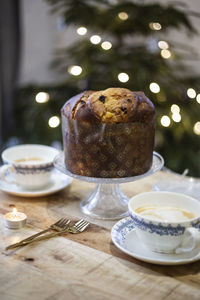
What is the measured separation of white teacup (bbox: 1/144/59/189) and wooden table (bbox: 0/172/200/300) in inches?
9.0

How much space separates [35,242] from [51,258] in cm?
10

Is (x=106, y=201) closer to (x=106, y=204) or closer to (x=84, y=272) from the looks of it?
(x=106, y=204)

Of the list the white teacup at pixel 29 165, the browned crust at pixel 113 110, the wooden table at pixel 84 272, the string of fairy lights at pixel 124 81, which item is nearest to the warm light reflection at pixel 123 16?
the string of fairy lights at pixel 124 81

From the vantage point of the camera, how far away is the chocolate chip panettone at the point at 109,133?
1156 mm

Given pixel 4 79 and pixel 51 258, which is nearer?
pixel 51 258

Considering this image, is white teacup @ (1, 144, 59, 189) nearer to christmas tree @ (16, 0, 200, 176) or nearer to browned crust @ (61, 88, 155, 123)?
browned crust @ (61, 88, 155, 123)

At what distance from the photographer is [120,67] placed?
245cm

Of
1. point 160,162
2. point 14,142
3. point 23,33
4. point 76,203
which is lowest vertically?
point 14,142

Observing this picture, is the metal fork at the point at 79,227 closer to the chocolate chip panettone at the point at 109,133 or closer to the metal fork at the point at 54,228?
the metal fork at the point at 54,228

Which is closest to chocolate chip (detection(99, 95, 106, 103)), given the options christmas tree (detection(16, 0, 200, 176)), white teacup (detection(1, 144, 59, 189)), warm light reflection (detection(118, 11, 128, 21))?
white teacup (detection(1, 144, 59, 189))

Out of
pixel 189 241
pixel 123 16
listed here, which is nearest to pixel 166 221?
pixel 189 241

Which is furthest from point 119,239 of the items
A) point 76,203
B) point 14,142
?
point 14,142

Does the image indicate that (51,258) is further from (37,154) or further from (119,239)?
(37,154)

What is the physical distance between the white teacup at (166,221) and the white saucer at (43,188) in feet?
1.33
